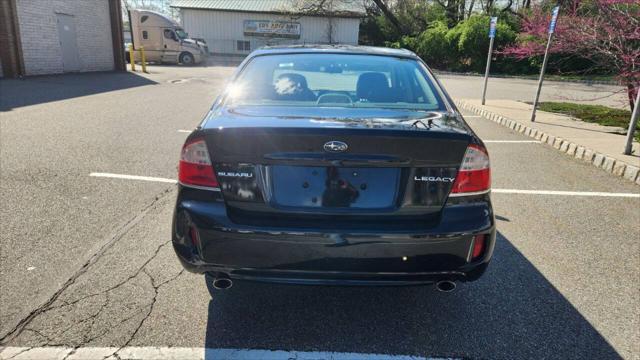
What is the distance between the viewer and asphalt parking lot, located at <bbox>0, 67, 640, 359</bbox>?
2.48 m

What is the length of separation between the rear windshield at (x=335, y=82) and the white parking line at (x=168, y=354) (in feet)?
4.81

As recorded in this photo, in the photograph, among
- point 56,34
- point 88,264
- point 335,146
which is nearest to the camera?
point 335,146

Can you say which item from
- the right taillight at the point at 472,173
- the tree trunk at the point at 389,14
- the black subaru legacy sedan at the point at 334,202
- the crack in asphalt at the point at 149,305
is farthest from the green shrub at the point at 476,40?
the crack in asphalt at the point at 149,305

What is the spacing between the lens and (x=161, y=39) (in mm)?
26328

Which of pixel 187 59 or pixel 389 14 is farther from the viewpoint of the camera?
pixel 389 14

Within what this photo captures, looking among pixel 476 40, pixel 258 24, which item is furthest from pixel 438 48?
pixel 258 24

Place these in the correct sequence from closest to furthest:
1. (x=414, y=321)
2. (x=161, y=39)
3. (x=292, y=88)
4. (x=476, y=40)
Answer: (x=414, y=321) → (x=292, y=88) → (x=161, y=39) → (x=476, y=40)

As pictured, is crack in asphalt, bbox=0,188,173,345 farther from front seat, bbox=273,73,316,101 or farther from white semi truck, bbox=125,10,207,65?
white semi truck, bbox=125,10,207,65

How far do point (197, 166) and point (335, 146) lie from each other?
752 millimetres

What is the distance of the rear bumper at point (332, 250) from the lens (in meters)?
2.21

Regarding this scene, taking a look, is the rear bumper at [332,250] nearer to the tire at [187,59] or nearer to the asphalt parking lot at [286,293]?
the asphalt parking lot at [286,293]

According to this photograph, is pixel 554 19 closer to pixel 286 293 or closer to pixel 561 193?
pixel 561 193

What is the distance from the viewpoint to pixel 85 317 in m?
2.62

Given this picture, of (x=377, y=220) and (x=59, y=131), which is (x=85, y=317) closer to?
(x=377, y=220)
